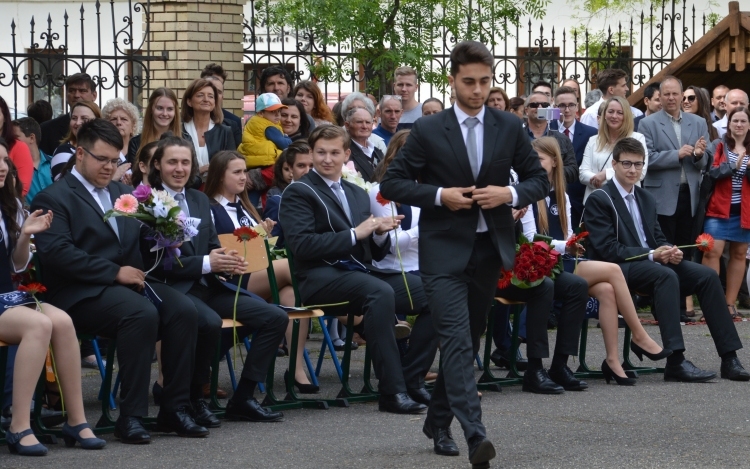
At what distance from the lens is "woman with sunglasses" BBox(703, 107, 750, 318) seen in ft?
37.4

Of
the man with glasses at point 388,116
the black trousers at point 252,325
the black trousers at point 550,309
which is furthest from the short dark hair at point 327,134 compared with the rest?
the man with glasses at point 388,116

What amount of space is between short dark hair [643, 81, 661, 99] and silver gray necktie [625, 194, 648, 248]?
421cm

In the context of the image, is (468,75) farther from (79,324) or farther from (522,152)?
(79,324)

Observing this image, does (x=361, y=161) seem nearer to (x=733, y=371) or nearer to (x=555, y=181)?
(x=555, y=181)

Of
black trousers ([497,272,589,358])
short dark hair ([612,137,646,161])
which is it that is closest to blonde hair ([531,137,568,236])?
short dark hair ([612,137,646,161])

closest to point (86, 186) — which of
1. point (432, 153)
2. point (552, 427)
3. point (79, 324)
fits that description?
point (79, 324)

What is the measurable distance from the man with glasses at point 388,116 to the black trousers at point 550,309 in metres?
3.01

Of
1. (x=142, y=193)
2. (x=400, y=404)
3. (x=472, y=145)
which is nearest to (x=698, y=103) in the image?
(x=400, y=404)

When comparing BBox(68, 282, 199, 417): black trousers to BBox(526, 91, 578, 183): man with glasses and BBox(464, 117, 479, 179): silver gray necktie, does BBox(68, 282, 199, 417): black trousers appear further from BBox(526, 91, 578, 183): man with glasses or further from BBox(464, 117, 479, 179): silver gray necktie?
BBox(526, 91, 578, 183): man with glasses

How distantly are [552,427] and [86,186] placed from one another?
2.78 meters

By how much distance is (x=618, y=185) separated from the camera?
29.1 ft

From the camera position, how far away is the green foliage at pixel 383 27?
41.4 ft

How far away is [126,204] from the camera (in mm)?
6656

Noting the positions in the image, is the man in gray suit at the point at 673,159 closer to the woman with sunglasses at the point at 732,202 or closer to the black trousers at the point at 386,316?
the woman with sunglasses at the point at 732,202
